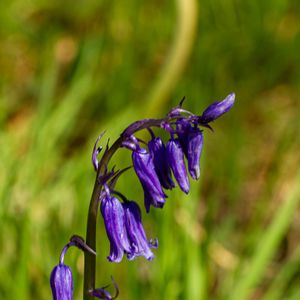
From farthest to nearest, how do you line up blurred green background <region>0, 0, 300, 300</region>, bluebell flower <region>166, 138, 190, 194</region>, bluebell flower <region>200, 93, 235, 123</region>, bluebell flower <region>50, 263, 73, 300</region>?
1. blurred green background <region>0, 0, 300, 300</region>
2. bluebell flower <region>50, 263, 73, 300</region>
3. bluebell flower <region>166, 138, 190, 194</region>
4. bluebell flower <region>200, 93, 235, 123</region>

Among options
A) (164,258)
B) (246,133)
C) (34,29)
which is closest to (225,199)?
(246,133)

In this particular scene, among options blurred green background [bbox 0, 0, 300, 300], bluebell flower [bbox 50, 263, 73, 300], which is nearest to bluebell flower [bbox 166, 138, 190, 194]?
bluebell flower [bbox 50, 263, 73, 300]

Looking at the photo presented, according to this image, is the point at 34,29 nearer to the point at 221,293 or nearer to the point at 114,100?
the point at 114,100

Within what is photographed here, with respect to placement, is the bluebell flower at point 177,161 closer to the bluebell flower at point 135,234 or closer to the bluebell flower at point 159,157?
the bluebell flower at point 159,157

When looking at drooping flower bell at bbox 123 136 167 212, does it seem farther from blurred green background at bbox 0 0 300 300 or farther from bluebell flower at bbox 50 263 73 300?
blurred green background at bbox 0 0 300 300

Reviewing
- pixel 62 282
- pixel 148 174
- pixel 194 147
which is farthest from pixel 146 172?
pixel 62 282

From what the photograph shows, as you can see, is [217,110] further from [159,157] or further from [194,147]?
[159,157]

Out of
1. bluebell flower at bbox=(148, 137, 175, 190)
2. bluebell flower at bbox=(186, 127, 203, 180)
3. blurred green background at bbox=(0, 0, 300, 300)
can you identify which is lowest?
bluebell flower at bbox=(186, 127, 203, 180)

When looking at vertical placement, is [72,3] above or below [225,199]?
above
